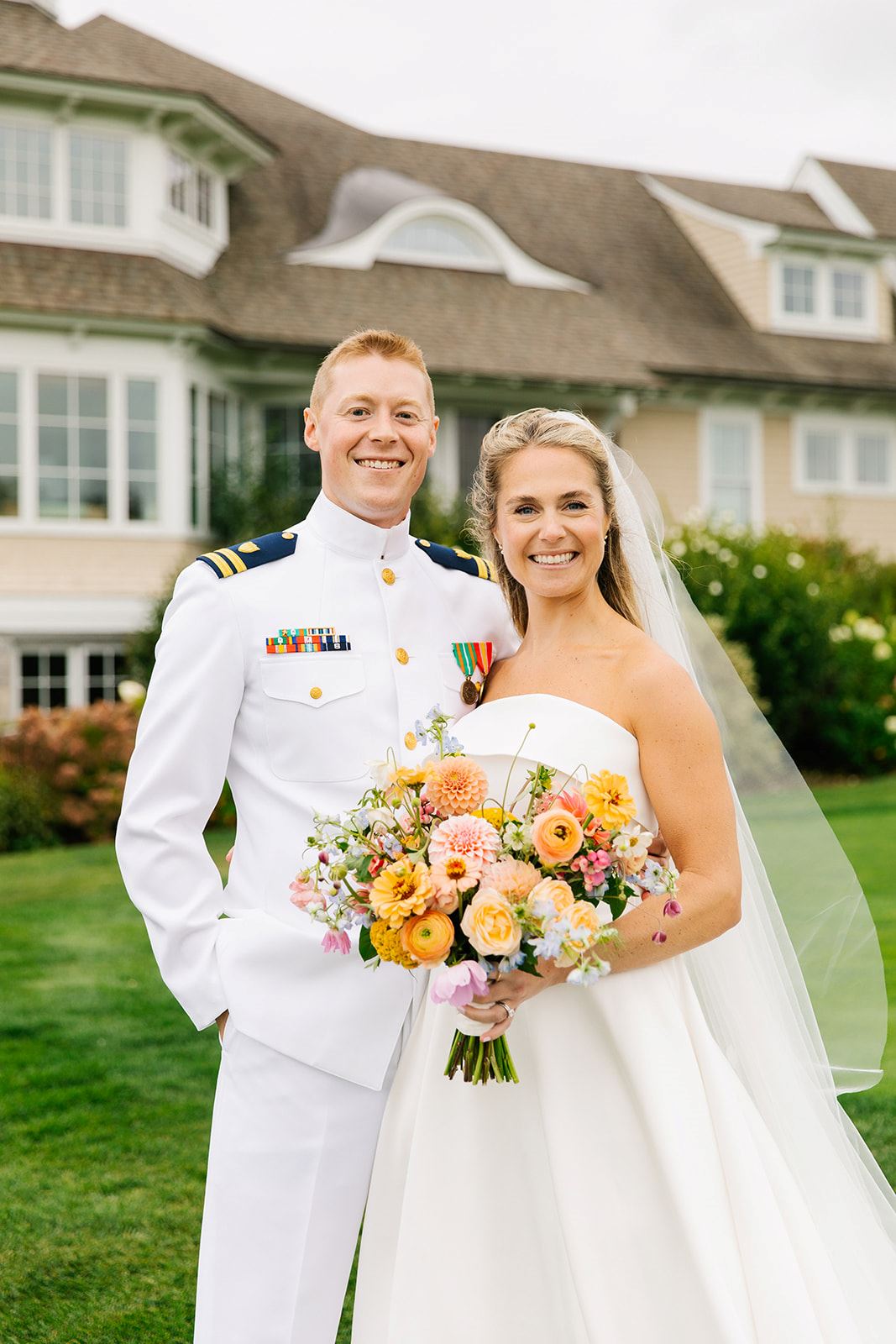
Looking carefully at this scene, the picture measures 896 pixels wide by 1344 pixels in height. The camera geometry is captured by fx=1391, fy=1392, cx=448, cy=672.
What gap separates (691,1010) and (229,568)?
1.43 meters

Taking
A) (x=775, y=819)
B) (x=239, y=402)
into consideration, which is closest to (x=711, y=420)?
(x=239, y=402)

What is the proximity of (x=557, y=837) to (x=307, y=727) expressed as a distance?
2.71 ft

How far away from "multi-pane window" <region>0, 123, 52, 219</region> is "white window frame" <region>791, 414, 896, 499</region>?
11929 millimetres

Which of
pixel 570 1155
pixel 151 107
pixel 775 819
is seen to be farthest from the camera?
pixel 151 107

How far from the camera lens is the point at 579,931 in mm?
2406

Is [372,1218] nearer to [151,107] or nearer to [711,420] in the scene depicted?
[151,107]

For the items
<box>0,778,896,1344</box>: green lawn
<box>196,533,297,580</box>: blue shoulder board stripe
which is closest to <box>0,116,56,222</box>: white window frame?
<box>0,778,896,1344</box>: green lawn

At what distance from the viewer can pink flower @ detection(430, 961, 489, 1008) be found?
8.02 feet

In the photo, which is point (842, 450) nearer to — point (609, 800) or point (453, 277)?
point (453, 277)

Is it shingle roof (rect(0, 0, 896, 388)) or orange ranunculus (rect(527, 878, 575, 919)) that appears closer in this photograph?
orange ranunculus (rect(527, 878, 575, 919))

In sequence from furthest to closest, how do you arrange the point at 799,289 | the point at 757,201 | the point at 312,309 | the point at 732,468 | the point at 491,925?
the point at 757,201 < the point at 799,289 < the point at 732,468 < the point at 312,309 < the point at 491,925

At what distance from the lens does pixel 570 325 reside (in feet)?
65.5

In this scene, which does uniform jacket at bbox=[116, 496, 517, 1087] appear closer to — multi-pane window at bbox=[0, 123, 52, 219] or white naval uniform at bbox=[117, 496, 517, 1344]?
white naval uniform at bbox=[117, 496, 517, 1344]

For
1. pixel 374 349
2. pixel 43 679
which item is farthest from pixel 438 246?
pixel 374 349
